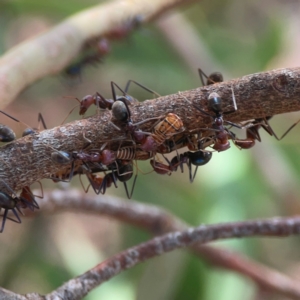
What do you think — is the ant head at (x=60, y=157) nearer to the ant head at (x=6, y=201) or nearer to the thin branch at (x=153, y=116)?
the thin branch at (x=153, y=116)

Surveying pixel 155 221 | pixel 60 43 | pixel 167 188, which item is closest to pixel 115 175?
pixel 60 43

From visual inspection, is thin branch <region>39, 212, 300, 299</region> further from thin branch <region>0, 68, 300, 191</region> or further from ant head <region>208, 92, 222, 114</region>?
ant head <region>208, 92, 222, 114</region>

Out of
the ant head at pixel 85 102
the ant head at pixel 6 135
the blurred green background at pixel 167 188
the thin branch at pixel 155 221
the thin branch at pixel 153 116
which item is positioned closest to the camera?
the thin branch at pixel 153 116

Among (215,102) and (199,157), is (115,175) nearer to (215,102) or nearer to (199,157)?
(199,157)

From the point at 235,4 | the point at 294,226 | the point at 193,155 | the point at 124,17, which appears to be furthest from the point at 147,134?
the point at 235,4

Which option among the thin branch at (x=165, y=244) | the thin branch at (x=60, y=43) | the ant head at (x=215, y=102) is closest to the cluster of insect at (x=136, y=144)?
the ant head at (x=215, y=102)

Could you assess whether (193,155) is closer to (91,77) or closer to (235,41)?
(91,77)

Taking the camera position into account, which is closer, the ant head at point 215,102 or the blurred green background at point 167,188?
the ant head at point 215,102

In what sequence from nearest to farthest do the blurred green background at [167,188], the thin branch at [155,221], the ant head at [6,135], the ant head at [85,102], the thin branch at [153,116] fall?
the thin branch at [153,116] → the ant head at [6,135] → the ant head at [85,102] → the thin branch at [155,221] → the blurred green background at [167,188]
